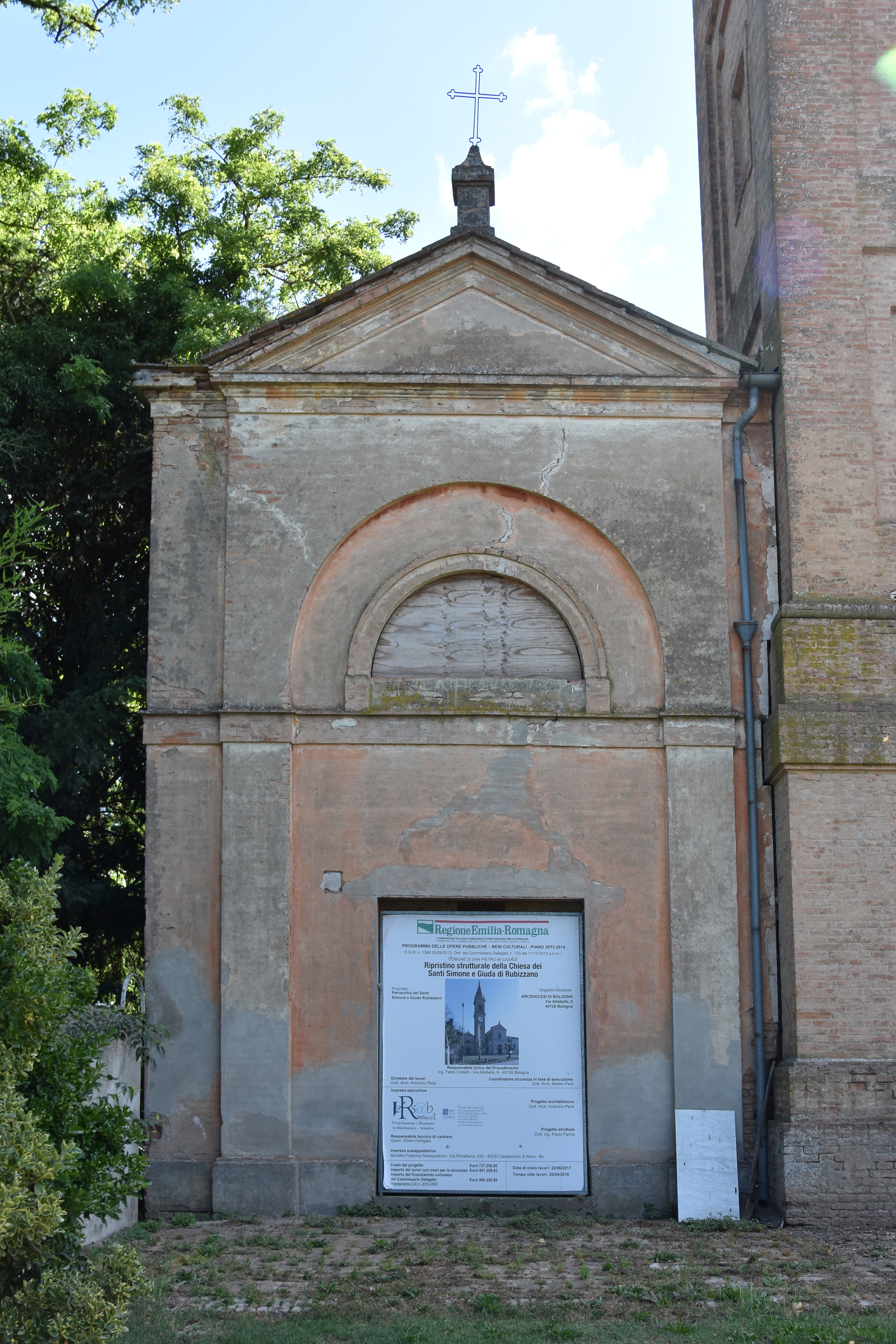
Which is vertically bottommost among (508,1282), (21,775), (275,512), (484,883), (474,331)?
(508,1282)

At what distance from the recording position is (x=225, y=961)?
37.0ft

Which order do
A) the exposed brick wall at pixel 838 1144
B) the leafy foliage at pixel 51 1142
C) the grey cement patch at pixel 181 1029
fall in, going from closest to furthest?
the leafy foliage at pixel 51 1142
the exposed brick wall at pixel 838 1144
the grey cement patch at pixel 181 1029

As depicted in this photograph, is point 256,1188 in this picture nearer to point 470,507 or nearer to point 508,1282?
point 508,1282

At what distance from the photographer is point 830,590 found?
38.7 ft

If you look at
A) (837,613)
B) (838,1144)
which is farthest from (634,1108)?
(837,613)

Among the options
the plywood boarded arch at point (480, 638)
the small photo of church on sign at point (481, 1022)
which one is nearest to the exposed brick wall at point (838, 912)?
the plywood boarded arch at point (480, 638)

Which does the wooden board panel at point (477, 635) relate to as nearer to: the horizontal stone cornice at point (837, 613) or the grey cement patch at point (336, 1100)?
the horizontal stone cornice at point (837, 613)

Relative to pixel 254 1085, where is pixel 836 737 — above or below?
above

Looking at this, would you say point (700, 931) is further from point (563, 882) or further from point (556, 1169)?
point (556, 1169)

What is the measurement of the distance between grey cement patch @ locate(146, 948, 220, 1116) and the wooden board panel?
3.02 m

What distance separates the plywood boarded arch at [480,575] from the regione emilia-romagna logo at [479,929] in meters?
1.80

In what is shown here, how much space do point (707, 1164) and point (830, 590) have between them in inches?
191

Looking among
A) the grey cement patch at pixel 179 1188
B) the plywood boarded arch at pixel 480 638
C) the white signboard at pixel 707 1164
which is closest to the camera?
the white signboard at pixel 707 1164

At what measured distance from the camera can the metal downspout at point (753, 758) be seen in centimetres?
1120
